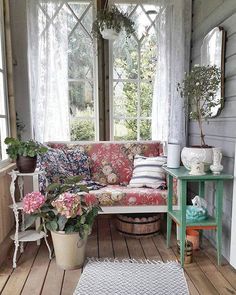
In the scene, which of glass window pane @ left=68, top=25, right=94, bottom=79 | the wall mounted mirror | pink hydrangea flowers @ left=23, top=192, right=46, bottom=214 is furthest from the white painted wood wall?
pink hydrangea flowers @ left=23, top=192, right=46, bottom=214

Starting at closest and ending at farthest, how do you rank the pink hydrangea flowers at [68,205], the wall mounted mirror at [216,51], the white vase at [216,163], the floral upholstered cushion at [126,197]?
1. the pink hydrangea flowers at [68,205]
2. the white vase at [216,163]
3. the wall mounted mirror at [216,51]
4. the floral upholstered cushion at [126,197]

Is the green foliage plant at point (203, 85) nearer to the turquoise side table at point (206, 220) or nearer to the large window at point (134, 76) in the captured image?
the turquoise side table at point (206, 220)

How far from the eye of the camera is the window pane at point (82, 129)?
321 cm

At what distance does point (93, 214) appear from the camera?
206 centimetres

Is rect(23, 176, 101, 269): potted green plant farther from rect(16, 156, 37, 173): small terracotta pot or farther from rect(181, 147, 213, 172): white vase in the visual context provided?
rect(181, 147, 213, 172): white vase

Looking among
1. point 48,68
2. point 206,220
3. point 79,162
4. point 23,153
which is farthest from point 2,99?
point 206,220

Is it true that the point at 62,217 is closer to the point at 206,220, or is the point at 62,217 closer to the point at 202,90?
the point at 206,220

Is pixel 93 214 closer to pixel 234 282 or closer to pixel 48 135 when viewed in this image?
pixel 234 282

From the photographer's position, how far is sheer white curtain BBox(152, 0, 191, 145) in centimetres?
293

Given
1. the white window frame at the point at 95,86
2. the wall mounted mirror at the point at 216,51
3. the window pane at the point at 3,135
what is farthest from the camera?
the white window frame at the point at 95,86

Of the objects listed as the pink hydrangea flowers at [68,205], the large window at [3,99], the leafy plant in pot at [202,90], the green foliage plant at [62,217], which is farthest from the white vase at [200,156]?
the large window at [3,99]

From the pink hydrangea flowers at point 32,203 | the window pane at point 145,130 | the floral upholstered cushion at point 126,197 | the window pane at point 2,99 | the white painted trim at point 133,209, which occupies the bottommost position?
the white painted trim at point 133,209

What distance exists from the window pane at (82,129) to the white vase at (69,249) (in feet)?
4.72

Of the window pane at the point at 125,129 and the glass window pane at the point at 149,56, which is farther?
the window pane at the point at 125,129
